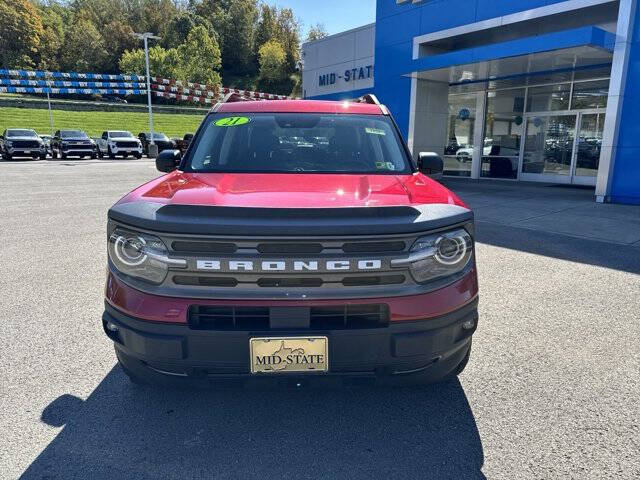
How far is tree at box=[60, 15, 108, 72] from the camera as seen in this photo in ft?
234

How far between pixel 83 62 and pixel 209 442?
82.8 meters

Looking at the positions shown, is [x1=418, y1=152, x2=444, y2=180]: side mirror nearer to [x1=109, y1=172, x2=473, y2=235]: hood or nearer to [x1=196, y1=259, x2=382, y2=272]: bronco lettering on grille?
[x1=109, y1=172, x2=473, y2=235]: hood

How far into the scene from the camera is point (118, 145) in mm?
29625

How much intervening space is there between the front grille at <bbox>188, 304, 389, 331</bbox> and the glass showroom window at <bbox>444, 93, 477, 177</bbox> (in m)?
17.5

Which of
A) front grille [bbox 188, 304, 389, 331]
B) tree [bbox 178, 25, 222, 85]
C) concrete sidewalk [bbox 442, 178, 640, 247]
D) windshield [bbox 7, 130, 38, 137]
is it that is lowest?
concrete sidewalk [bbox 442, 178, 640, 247]

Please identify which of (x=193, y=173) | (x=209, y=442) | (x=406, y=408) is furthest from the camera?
(x=193, y=173)

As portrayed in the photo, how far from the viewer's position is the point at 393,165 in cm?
353

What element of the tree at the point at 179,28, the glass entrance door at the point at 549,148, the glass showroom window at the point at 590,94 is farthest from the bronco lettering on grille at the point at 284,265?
the tree at the point at 179,28

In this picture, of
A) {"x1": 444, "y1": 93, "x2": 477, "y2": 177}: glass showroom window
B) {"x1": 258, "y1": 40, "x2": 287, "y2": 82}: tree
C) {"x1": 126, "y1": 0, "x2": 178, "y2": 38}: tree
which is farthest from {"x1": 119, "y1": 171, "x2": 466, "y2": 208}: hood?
{"x1": 126, "y1": 0, "x2": 178, "y2": 38}: tree

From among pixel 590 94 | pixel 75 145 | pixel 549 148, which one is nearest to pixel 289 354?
pixel 590 94

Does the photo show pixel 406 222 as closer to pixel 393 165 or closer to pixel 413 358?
pixel 413 358

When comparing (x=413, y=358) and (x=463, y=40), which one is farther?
(x=463, y=40)

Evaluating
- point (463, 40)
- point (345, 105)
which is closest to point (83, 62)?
point (463, 40)

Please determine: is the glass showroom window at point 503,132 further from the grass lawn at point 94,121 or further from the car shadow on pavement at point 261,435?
the grass lawn at point 94,121
